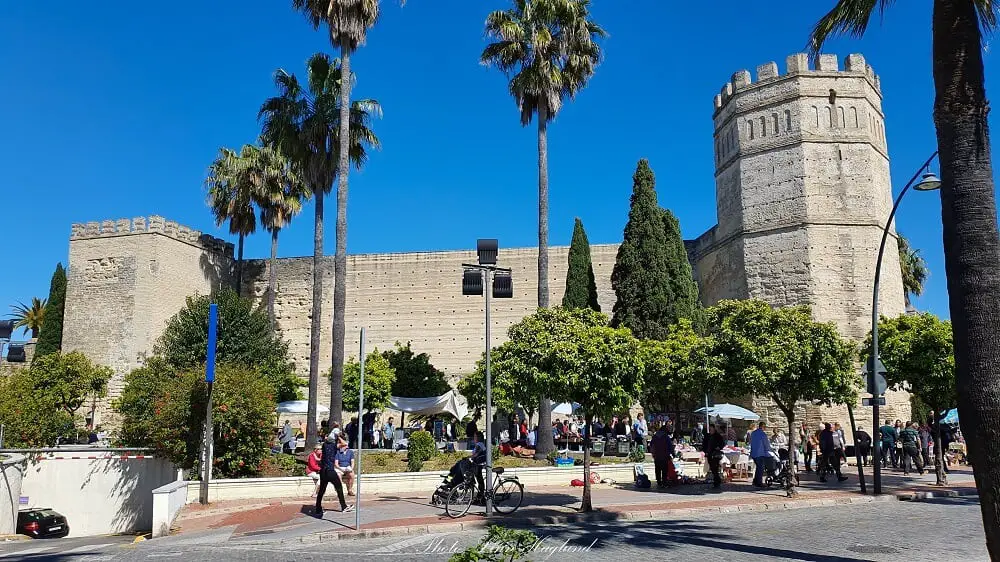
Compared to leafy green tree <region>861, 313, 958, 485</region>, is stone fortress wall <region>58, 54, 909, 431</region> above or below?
above

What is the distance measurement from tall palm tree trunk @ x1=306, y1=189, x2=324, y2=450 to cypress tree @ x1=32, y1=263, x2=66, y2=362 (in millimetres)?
18110

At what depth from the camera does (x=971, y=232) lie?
6.21 meters

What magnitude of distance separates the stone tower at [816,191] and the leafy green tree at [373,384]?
13.7 metres

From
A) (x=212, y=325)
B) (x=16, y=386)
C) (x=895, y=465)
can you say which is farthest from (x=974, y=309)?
(x=16, y=386)

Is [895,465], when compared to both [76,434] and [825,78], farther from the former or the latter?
[76,434]

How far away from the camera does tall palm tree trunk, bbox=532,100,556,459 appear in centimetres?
1848

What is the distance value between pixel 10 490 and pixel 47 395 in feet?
34.1

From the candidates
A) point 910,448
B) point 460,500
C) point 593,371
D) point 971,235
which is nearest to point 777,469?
point 910,448

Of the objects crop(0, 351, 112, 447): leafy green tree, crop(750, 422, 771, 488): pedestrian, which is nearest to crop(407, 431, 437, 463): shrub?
crop(750, 422, 771, 488): pedestrian

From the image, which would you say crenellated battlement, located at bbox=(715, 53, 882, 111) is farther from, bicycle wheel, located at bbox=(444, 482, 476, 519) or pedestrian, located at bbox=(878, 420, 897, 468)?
bicycle wheel, located at bbox=(444, 482, 476, 519)

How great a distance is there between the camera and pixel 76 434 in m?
28.0

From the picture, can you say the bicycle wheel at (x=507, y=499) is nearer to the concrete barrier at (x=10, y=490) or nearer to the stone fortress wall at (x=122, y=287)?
the concrete barrier at (x=10, y=490)

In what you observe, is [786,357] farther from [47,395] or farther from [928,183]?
[47,395]

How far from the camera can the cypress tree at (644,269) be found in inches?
985
